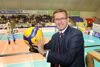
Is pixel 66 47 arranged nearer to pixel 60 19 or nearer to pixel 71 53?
pixel 71 53

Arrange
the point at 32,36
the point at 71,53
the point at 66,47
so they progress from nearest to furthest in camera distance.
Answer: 1. the point at 71,53
2. the point at 66,47
3. the point at 32,36

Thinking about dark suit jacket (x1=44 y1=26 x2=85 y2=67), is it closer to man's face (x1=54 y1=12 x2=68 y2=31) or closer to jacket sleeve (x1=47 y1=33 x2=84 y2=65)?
jacket sleeve (x1=47 y1=33 x2=84 y2=65)

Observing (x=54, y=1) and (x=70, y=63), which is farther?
(x=54, y=1)

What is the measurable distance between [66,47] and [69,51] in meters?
0.12

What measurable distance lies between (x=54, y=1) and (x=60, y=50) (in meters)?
16.4

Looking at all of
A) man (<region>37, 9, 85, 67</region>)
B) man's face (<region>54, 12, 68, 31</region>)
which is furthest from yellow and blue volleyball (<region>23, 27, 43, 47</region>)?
man's face (<region>54, 12, 68, 31</region>)

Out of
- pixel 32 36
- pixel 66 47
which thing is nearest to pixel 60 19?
pixel 66 47

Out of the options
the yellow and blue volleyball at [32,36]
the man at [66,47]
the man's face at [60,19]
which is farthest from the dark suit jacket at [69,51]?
the yellow and blue volleyball at [32,36]

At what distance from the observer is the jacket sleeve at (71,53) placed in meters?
1.63

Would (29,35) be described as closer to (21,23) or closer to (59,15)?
(59,15)

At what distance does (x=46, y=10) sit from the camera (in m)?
19.5

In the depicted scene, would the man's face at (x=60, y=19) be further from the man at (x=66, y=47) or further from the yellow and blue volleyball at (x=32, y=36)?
the yellow and blue volleyball at (x=32, y=36)

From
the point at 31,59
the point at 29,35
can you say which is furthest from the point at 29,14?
the point at 29,35

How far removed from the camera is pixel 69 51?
5.45ft
